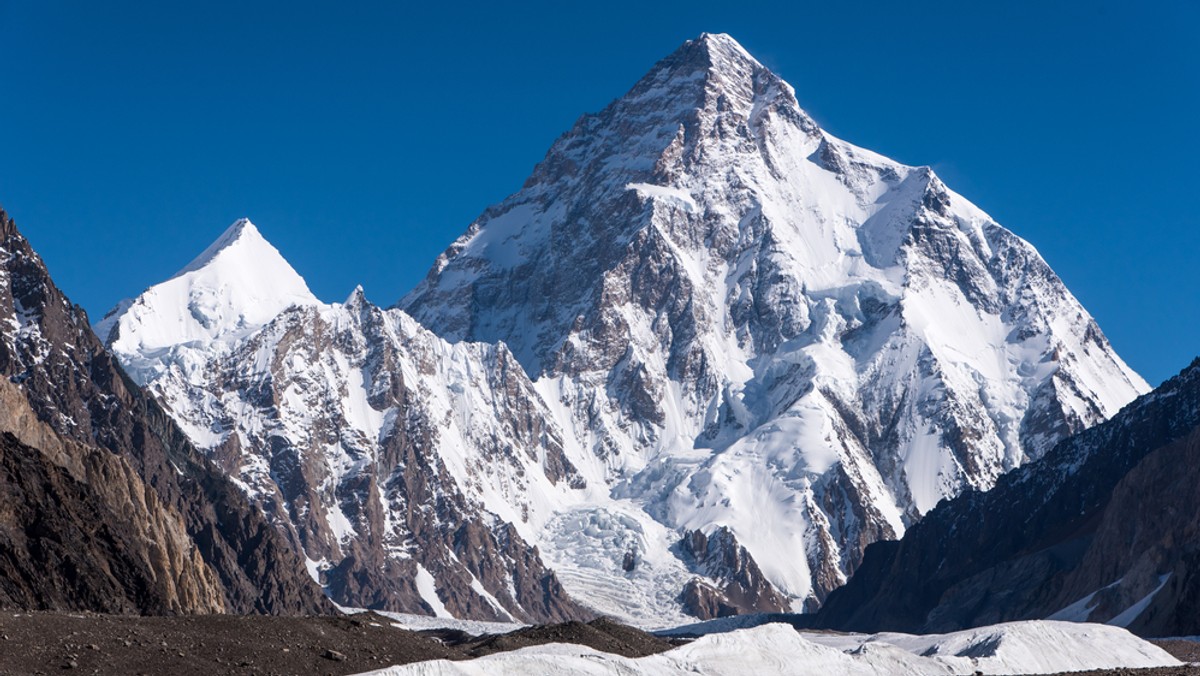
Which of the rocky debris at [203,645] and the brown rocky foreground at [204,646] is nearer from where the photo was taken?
the brown rocky foreground at [204,646]

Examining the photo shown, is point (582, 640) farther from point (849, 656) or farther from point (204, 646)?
point (204, 646)

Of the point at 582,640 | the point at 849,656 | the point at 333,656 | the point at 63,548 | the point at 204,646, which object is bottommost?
the point at 849,656

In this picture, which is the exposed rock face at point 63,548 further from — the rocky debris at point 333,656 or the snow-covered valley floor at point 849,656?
the snow-covered valley floor at point 849,656

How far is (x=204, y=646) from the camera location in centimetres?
6819

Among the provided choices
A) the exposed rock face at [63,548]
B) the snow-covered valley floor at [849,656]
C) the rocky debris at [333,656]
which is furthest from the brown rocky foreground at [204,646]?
the exposed rock face at [63,548]

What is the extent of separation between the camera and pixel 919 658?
89.6 m

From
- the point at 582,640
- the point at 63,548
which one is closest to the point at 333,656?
the point at 582,640

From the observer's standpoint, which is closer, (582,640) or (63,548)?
(582,640)

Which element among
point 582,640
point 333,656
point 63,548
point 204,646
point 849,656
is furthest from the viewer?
point 63,548

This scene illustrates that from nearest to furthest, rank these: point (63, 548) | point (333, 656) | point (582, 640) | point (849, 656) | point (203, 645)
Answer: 1. point (203, 645)
2. point (333, 656)
3. point (582, 640)
4. point (849, 656)
5. point (63, 548)

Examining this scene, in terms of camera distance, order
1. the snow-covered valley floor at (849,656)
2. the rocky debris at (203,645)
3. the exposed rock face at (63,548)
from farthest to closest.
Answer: the exposed rock face at (63,548) → the snow-covered valley floor at (849,656) → the rocky debris at (203,645)

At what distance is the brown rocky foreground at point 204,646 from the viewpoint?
6444 centimetres

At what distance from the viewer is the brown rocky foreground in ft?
211

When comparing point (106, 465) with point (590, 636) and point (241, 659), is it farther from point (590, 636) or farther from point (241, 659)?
point (241, 659)
